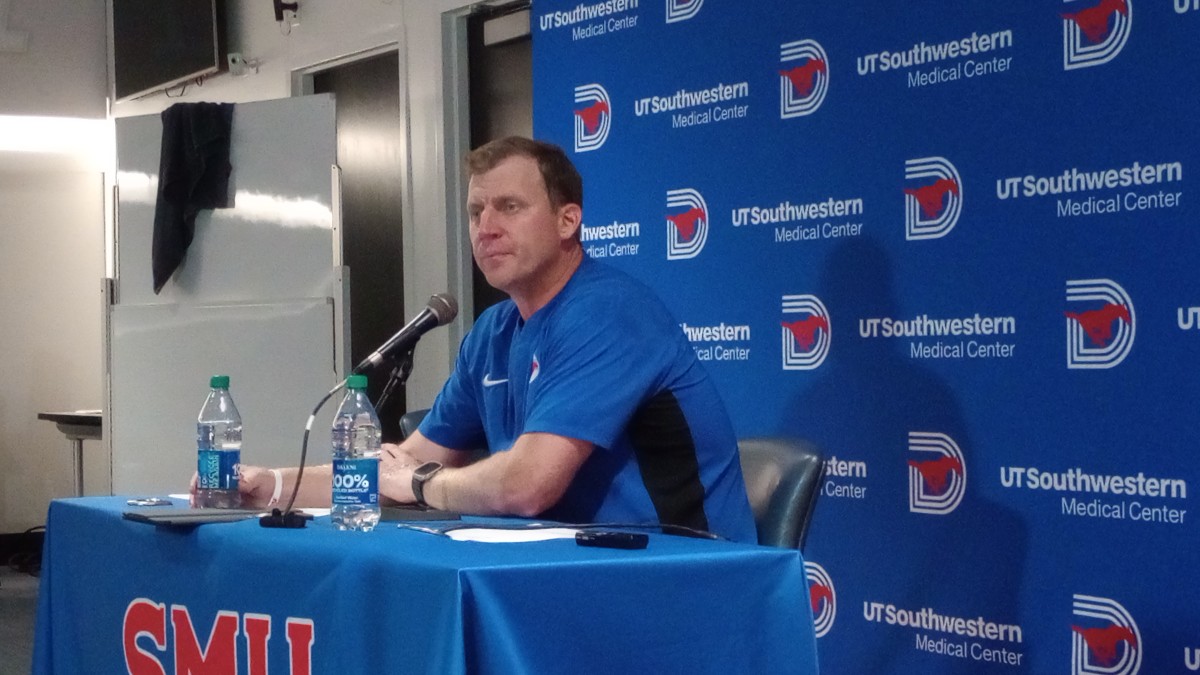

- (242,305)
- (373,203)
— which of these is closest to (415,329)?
(242,305)

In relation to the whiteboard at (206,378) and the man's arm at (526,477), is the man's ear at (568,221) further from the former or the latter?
the whiteboard at (206,378)

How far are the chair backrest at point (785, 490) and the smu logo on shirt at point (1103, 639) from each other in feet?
3.05

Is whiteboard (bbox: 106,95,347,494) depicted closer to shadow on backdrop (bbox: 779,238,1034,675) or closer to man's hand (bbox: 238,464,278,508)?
shadow on backdrop (bbox: 779,238,1034,675)

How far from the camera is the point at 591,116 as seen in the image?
4258 millimetres

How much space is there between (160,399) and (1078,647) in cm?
380

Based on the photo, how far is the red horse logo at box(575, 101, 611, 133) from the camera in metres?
4.22

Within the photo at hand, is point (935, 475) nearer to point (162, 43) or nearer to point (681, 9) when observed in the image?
point (681, 9)

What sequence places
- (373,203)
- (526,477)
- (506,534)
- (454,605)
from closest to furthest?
(454,605)
(506,534)
(526,477)
(373,203)

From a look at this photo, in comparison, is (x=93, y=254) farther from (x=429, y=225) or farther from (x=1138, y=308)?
(x=1138, y=308)

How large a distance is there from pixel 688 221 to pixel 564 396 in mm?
1869

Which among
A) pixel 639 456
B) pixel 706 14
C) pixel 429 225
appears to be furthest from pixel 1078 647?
pixel 429 225

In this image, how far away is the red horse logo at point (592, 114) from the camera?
4219 mm

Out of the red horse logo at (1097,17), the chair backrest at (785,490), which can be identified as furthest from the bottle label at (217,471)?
the red horse logo at (1097,17)

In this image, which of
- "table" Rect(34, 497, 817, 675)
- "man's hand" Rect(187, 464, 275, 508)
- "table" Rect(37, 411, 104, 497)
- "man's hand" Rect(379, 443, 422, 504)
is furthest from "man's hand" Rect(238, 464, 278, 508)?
"table" Rect(37, 411, 104, 497)
